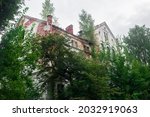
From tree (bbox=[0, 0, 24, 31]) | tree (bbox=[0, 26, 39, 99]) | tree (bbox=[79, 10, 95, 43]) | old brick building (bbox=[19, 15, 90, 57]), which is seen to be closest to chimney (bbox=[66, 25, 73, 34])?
old brick building (bbox=[19, 15, 90, 57])

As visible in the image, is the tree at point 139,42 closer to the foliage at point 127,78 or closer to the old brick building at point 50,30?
the old brick building at point 50,30

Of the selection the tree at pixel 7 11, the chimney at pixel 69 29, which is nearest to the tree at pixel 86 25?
the chimney at pixel 69 29

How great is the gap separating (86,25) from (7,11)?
84.9 ft

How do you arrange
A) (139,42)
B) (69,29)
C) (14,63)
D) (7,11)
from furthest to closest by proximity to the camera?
(139,42) < (69,29) < (14,63) < (7,11)

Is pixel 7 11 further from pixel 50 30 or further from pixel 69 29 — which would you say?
pixel 69 29

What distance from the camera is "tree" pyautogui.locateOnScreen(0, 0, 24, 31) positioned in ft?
57.5

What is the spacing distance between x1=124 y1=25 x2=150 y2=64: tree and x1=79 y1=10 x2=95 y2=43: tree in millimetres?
8107

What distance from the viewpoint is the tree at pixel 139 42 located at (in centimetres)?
4769

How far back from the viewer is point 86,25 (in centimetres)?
4303

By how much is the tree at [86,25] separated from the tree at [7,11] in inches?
863

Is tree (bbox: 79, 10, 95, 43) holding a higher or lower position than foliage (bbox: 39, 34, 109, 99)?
higher

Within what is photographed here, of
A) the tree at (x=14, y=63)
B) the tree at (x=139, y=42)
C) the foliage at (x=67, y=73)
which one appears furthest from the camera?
the tree at (x=139, y=42)

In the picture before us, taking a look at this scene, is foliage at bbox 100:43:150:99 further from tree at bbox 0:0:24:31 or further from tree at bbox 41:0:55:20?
tree at bbox 41:0:55:20

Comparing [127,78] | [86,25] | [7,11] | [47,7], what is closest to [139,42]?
[86,25]
